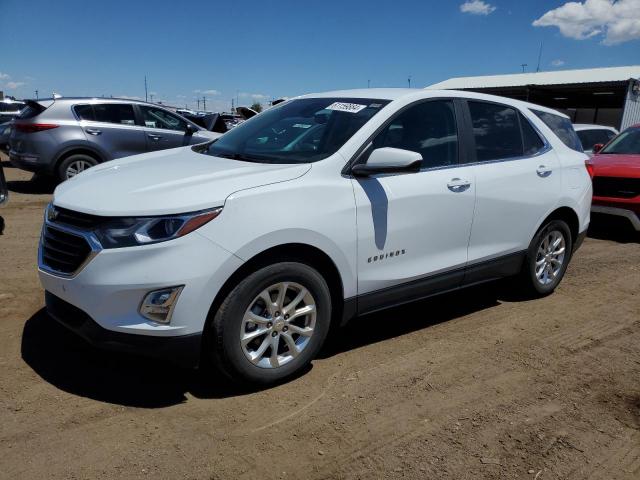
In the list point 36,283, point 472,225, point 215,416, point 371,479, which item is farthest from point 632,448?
point 36,283

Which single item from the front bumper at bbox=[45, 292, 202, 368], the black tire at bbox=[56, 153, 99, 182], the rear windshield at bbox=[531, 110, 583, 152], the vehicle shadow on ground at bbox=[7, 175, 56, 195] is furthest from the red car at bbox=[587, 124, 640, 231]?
the vehicle shadow on ground at bbox=[7, 175, 56, 195]

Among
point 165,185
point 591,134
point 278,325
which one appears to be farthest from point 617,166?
point 165,185

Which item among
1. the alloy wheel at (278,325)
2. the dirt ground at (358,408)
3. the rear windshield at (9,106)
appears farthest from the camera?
the rear windshield at (9,106)

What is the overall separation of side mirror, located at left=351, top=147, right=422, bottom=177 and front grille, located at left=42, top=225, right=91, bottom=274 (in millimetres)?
1639

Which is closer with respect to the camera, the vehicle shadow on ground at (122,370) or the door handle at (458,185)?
the vehicle shadow on ground at (122,370)

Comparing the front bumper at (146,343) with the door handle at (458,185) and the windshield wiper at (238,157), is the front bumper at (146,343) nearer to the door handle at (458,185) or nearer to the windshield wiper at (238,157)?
the windshield wiper at (238,157)

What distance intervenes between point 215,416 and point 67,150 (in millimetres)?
7768

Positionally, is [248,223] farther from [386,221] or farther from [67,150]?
[67,150]

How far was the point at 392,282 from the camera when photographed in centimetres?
368

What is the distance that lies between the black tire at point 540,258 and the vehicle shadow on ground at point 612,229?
10.7 feet

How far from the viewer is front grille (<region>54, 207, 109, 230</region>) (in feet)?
9.49

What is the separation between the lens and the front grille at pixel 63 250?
9.54 feet

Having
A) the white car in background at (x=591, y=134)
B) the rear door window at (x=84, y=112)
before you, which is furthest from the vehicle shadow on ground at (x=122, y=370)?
the white car in background at (x=591, y=134)

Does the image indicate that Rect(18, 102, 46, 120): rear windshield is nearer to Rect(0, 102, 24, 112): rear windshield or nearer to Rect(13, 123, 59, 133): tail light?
Rect(13, 123, 59, 133): tail light
